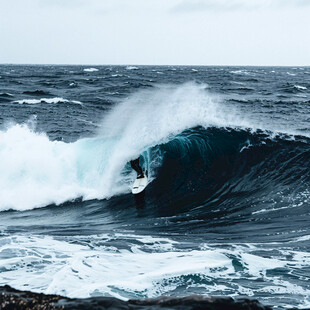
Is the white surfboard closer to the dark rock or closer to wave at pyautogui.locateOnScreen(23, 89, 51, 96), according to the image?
the dark rock

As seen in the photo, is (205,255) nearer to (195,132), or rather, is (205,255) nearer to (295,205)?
(295,205)

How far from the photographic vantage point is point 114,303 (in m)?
3.29

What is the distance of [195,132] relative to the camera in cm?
1474

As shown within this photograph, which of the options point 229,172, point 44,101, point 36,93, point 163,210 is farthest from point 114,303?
point 36,93

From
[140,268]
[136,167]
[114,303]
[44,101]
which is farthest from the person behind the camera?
[44,101]

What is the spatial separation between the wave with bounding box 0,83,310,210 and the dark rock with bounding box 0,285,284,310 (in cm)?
757

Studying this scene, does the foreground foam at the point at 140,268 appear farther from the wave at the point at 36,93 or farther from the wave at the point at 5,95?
the wave at the point at 36,93

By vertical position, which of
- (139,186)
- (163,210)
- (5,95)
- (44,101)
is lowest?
(163,210)

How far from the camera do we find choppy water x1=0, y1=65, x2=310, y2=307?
226 inches

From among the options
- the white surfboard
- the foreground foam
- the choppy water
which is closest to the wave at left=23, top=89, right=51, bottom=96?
the choppy water

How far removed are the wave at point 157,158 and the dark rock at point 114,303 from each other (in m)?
7.57

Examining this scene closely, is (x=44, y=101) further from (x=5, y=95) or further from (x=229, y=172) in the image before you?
(x=229, y=172)

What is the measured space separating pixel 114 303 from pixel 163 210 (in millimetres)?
7167

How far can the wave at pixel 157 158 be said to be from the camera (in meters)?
12.0
